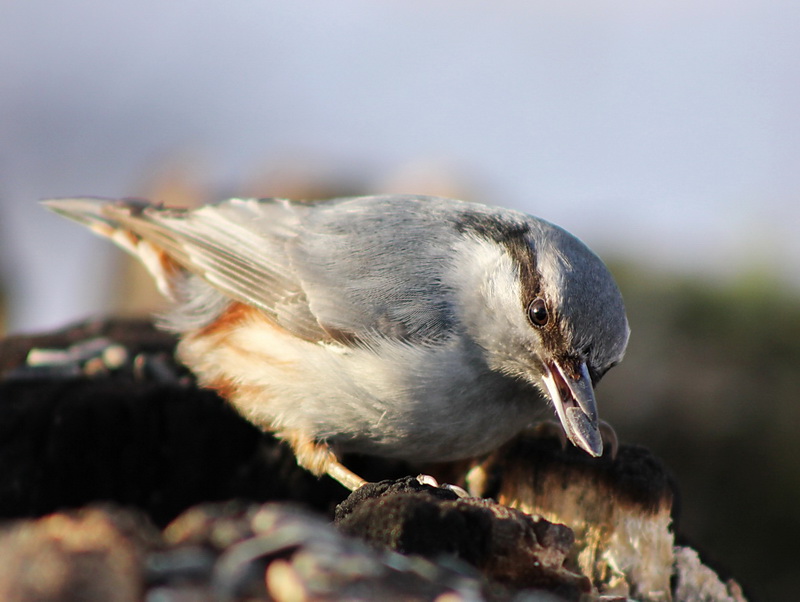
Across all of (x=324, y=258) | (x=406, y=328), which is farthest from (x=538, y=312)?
(x=324, y=258)

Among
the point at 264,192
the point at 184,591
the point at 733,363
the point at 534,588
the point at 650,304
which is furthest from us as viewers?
the point at 264,192

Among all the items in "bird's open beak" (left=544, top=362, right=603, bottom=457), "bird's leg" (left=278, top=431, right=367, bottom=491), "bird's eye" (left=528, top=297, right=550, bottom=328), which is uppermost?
"bird's eye" (left=528, top=297, right=550, bottom=328)

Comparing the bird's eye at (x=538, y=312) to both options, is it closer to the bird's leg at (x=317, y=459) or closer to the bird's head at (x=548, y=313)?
the bird's head at (x=548, y=313)

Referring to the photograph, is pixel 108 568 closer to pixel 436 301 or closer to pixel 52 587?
pixel 52 587

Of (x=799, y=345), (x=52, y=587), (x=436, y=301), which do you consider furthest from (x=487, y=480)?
(x=799, y=345)

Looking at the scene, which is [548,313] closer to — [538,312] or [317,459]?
[538,312]

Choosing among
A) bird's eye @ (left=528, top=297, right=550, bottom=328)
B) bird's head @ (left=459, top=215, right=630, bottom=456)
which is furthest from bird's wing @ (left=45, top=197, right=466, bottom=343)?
bird's eye @ (left=528, top=297, right=550, bottom=328)

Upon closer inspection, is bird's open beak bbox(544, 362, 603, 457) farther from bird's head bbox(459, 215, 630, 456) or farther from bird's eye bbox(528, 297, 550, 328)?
bird's eye bbox(528, 297, 550, 328)
